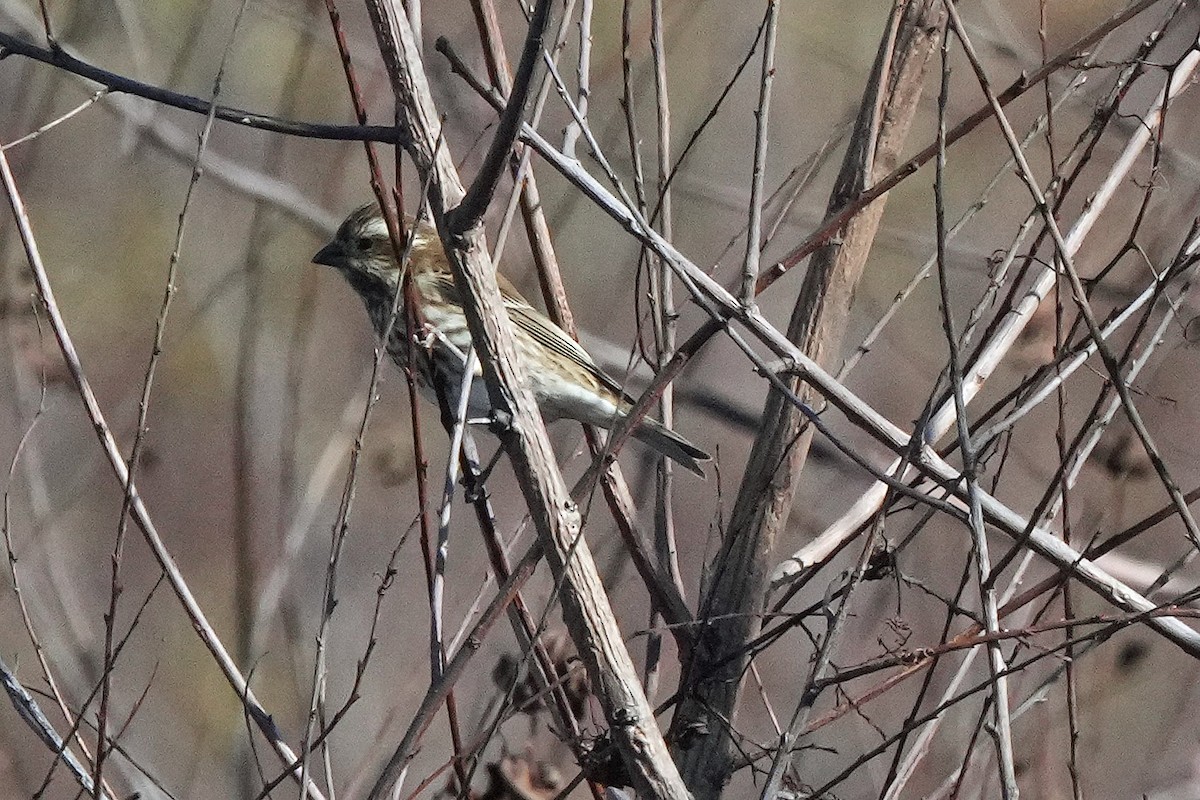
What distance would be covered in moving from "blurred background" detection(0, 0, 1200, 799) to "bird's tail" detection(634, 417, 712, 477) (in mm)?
2376

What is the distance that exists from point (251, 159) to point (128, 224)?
0.89 meters

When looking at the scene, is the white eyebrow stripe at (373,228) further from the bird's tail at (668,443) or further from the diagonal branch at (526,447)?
the diagonal branch at (526,447)

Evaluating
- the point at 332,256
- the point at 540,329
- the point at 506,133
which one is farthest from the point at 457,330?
the point at 506,133

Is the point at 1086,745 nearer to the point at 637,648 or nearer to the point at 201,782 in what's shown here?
the point at 637,648

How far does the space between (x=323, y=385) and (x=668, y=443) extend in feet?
12.4

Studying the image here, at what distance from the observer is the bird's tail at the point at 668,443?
143 inches

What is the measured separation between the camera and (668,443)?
12.0ft

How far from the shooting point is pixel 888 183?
8.63ft

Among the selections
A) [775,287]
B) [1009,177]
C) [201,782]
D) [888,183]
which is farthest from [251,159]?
[888,183]

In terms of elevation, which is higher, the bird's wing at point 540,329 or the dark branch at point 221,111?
the bird's wing at point 540,329

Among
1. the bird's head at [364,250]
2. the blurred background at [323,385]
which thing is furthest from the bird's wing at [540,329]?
the blurred background at [323,385]

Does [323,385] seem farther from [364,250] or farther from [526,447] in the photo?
[526,447]

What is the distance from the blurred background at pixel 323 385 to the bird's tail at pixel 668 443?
2.38 metres

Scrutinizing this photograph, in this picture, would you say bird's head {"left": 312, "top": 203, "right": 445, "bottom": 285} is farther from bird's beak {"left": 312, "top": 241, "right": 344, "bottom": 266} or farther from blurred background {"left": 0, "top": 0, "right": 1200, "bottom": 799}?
blurred background {"left": 0, "top": 0, "right": 1200, "bottom": 799}
